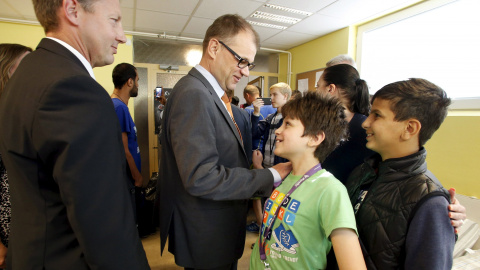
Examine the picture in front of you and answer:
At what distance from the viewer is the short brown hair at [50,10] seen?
71 cm

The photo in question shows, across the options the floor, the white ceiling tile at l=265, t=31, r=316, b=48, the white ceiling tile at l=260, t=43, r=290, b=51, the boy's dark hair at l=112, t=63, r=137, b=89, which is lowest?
the floor

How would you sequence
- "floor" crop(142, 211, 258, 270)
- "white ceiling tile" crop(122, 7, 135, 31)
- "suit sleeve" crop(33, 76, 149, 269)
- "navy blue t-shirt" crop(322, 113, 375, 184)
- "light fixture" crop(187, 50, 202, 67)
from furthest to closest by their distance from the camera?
"light fixture" crop(187, 50, 202, 67), "white ceiling tile" crop(122, 7, 135, 31), "floor" crop(142, 211, 258, 270), "navy blue t-shirt" crop(322, 113, 375, 184), "suit sleeve" crop(33, 76, 149, 269)

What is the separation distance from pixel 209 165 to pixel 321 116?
482mm

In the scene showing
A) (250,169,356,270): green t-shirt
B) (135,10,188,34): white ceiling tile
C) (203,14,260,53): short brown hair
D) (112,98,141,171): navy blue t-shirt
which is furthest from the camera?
(135,10,188,34): white ceiling tile

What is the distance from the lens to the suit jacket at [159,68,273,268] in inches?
33.9

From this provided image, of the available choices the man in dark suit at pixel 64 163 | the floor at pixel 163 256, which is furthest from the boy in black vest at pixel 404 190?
the floor at pixel 163 256

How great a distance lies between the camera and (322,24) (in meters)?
4.16

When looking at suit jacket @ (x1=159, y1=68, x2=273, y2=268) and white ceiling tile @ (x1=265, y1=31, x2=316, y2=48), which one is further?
white ceiling tile @ (x1=265, y1=31, x2=316, y2=48)

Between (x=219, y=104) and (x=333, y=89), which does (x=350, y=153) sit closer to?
(x=333, y=89)

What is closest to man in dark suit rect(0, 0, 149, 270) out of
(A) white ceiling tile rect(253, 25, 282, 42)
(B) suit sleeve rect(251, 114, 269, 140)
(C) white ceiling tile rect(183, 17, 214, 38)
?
(B) suit sleeve rect(251, 114, 269, 140)

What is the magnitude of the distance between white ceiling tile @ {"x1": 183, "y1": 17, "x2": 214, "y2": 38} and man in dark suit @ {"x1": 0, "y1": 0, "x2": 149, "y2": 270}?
12.1 feet

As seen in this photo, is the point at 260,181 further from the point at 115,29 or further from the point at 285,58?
the point at 285,58

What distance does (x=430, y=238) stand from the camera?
0.69 m

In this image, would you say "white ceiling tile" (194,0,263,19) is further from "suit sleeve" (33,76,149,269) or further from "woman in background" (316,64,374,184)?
"suit sleeve" (33,76,149,269)
